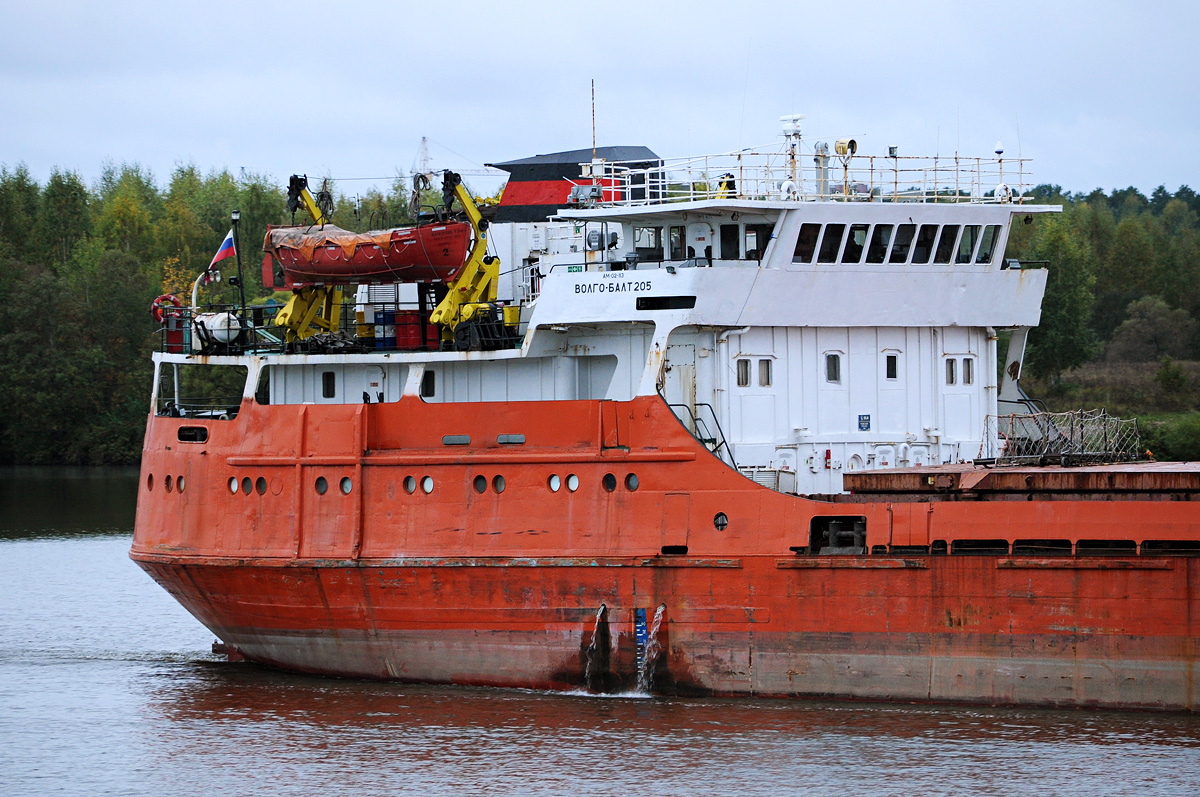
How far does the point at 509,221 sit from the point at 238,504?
551 cm

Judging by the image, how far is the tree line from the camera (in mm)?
48219

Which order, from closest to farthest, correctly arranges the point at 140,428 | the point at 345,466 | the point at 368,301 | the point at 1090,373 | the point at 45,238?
the point at 345,466 < the point at 368,301 < the point at 1090,373 < the point at 140,428 < the point at 45,238

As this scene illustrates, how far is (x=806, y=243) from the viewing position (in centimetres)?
1764

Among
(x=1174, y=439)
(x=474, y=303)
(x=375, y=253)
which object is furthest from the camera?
(x=1174, y=439)

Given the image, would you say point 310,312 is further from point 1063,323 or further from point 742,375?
point 1063,323

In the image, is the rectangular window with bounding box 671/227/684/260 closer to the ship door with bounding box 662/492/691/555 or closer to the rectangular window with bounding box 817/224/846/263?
the rectangular window with bounding box 817/224/846/263

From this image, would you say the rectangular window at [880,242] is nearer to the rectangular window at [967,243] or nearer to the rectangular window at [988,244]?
the rectangular window at [967,243]

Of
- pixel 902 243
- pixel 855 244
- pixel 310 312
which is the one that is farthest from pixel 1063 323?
pixel 310 312

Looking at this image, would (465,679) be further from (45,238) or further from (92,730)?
(45,238)

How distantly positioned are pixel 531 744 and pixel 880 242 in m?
7.18

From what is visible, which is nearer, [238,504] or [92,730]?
[92,730]

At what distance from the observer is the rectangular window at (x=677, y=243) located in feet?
59.9

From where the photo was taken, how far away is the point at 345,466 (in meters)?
18.2

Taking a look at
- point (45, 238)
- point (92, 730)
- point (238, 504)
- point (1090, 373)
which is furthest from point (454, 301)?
point (45, 238)
